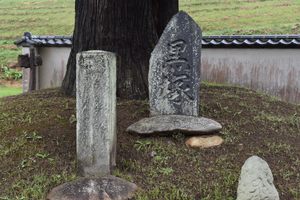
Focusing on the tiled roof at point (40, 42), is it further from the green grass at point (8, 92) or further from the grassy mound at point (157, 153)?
the grassy mound at point (157, 153)

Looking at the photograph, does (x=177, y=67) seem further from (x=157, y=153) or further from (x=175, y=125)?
(x=157, y=153)

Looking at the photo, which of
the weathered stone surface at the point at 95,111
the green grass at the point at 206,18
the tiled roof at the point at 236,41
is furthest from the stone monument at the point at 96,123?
the green grass at the point at 206,18

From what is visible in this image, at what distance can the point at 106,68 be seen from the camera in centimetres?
472

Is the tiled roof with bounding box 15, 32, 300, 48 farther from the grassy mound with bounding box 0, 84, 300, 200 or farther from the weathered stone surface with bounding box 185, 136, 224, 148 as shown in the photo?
the weathered stone surface with bounding box 185, 136, 224, 148

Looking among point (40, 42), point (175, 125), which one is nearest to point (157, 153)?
point (175, 125)

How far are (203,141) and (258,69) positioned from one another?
5268 millimetres

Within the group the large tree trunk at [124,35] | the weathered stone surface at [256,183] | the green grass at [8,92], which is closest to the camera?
the weathered stone surface at [256,183]

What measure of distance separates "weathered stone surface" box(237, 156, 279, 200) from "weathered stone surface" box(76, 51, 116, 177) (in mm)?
1271

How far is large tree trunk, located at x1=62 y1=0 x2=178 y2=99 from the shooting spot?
665 cm

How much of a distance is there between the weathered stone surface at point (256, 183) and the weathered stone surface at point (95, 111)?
1.27m

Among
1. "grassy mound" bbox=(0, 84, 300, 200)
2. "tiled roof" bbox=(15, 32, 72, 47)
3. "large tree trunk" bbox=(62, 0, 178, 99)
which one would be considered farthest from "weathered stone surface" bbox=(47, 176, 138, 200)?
"tiled roof" bbox=(15, 32, 72, 47)

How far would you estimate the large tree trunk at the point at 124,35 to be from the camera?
6652 mm

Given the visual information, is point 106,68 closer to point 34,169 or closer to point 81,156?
point 81,156

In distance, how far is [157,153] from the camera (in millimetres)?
5270
